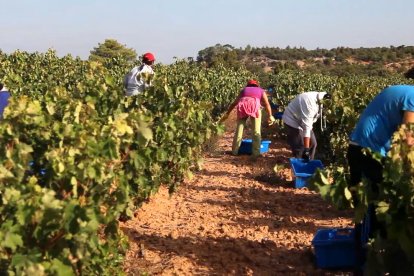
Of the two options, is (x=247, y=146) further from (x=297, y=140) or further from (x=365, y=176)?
(x=365, y=176)

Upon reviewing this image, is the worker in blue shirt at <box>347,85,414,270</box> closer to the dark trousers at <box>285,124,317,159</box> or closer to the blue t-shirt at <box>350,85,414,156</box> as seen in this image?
the blue t-shirt at <box>350,85,414,156</box>

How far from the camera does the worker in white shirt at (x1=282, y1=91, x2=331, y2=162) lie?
6816 mm

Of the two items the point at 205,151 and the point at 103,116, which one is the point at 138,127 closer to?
the point at 103,116

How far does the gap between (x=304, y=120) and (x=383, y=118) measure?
130 inches

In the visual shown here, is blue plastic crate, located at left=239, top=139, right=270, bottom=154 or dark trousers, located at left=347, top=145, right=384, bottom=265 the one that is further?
blue plastic crate, located at left=239, top=139, right=270, bottom=154

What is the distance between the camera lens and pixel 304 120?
6859 mm

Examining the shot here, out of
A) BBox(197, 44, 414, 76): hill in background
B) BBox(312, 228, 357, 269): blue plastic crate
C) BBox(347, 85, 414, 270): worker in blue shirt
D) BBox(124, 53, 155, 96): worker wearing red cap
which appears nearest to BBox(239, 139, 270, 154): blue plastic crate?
BBox(124, 53, 155, 96): worker wearing red cap

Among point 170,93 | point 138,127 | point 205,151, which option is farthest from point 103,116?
point 205,151

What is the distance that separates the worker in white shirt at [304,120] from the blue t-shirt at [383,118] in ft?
9.87

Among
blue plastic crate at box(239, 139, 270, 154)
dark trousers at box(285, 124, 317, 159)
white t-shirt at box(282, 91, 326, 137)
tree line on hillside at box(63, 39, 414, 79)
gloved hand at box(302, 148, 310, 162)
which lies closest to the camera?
white t-shirt at box(282, 91, 326, 137)

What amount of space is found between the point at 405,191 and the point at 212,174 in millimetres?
5081

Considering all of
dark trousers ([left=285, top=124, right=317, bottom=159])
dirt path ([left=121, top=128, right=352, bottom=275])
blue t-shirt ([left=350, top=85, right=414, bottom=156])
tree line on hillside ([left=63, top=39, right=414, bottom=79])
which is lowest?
dirt path ([left=121, top=128, right=352, bottom=275])

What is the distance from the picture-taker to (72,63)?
1670cm

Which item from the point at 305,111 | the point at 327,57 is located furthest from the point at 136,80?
the point at 327,57
